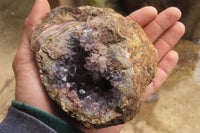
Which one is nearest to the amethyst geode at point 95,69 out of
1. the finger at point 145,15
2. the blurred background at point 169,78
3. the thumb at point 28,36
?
the thumb at point 28,36

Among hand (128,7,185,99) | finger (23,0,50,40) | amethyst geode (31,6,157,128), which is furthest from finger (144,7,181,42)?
finger (23,0,50,40)

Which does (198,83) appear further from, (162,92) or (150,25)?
(150,25)

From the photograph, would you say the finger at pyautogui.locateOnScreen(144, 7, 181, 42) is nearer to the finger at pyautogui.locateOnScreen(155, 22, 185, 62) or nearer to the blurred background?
the finger at pyautogui.locateOnScreen(155, 22, 185, 62)

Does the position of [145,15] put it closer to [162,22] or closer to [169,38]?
[162,22]

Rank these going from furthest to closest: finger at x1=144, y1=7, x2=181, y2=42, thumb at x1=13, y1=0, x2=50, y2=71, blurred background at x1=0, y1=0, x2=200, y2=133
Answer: blurred background at x1=0, y1=0, x2=200, y2=133 < finger at x1=144, y1=7, x2=181, y2=42 < thumb at x1=13, y1=0, x2=50, y2=71

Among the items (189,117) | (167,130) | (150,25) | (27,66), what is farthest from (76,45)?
(189,117)
